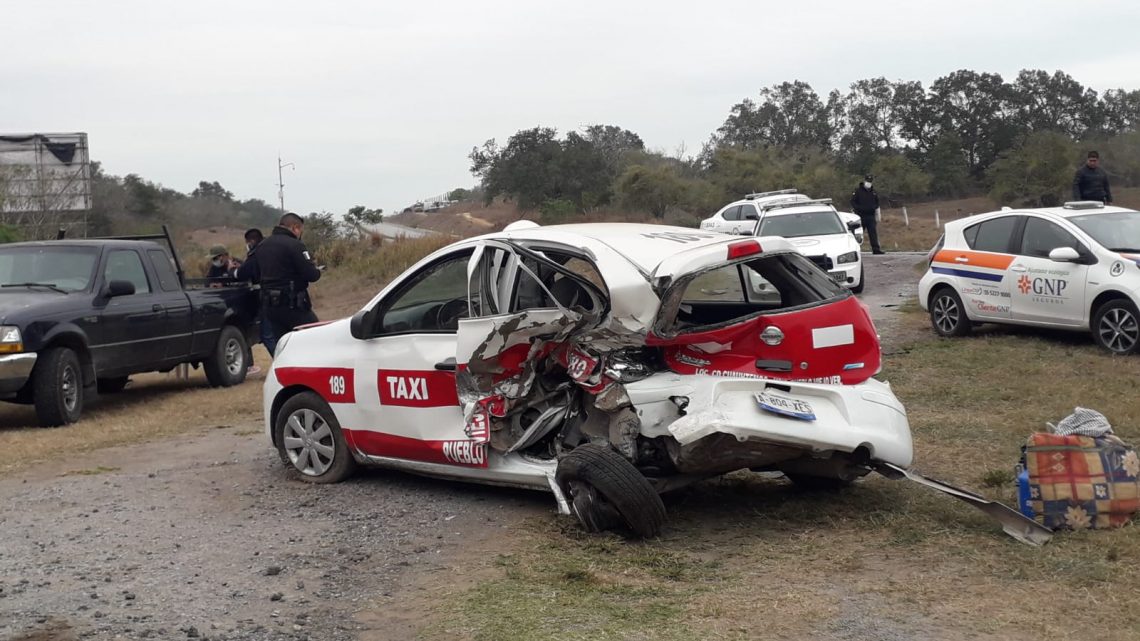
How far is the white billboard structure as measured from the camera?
3703 cm

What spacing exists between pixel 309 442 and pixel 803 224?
47.6 ft

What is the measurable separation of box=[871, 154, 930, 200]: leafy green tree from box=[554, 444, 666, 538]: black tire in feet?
154

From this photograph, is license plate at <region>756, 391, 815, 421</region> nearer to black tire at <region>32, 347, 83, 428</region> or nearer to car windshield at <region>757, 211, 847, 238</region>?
black tire at <region>32, 347, 83, 428</region>

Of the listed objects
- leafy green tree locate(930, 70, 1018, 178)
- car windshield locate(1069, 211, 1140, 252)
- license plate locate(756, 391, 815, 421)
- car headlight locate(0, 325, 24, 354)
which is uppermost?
leafy green tree locate(930, 70, 1018, 178)

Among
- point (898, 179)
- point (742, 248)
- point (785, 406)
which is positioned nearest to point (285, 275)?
point (742, 248)

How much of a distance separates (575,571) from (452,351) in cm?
193

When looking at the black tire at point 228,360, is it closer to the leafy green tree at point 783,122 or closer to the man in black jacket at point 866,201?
the man in black jacket at point 866,201

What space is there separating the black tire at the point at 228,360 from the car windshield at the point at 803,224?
9.58 metres

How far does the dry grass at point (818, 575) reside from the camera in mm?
4969

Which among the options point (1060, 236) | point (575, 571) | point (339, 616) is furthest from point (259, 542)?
point (1060, 236)

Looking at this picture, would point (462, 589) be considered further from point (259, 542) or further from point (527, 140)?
point (527, 140)

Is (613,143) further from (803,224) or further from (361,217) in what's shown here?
(803,224)

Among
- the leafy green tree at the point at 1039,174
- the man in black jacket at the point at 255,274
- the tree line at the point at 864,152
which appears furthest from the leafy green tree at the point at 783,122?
the man in black jacket at the point at 255,274

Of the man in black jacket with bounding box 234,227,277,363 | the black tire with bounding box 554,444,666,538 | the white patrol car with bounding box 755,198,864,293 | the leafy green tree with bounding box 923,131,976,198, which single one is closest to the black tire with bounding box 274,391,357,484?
the black tire with bounding box 554,444,666,538
